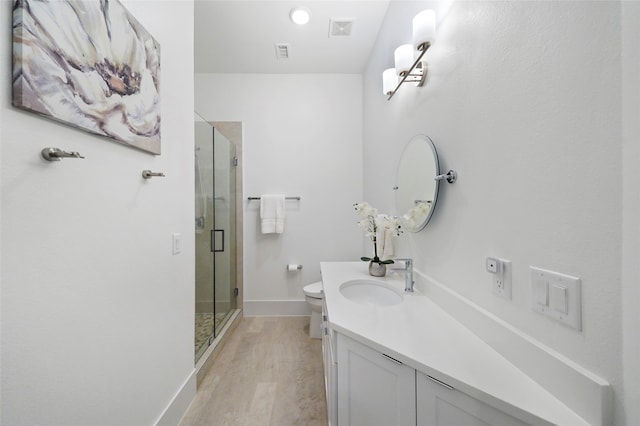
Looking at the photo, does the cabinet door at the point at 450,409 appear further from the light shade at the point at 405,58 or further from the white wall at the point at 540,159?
the light shade at the point at 405,58

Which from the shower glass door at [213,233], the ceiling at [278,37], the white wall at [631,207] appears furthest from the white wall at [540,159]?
the shower glass door at [213,233]

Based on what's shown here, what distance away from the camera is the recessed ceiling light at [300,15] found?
6.07 feet

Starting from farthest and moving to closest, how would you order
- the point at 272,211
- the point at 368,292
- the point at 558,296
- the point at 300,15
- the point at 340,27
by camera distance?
the point at 272,211
the point at 340,27
the point at 300,15
the point at 368,292
the point at 558,296

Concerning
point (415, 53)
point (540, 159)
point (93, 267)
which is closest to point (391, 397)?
point (540, 159)

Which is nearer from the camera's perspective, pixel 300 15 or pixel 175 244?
pixel 175 244

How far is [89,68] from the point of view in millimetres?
794

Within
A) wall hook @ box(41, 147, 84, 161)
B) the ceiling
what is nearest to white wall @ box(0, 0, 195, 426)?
wall hook @ box(41, 147, 84, 161)

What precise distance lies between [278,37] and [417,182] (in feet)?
6.04

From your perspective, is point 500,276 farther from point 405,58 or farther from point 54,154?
point 54,154

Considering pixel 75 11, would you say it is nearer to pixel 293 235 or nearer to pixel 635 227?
pixel 635 227

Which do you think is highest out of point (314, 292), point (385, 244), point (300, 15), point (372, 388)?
point (300, 15)

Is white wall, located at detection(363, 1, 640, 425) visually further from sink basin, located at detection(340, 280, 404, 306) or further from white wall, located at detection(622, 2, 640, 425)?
sink basin, located at detection(340, 280, 404, 306)

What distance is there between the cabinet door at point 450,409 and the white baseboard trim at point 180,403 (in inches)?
49.3

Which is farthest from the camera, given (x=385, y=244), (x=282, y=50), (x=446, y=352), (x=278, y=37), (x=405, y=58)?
(x=282, y=50)
